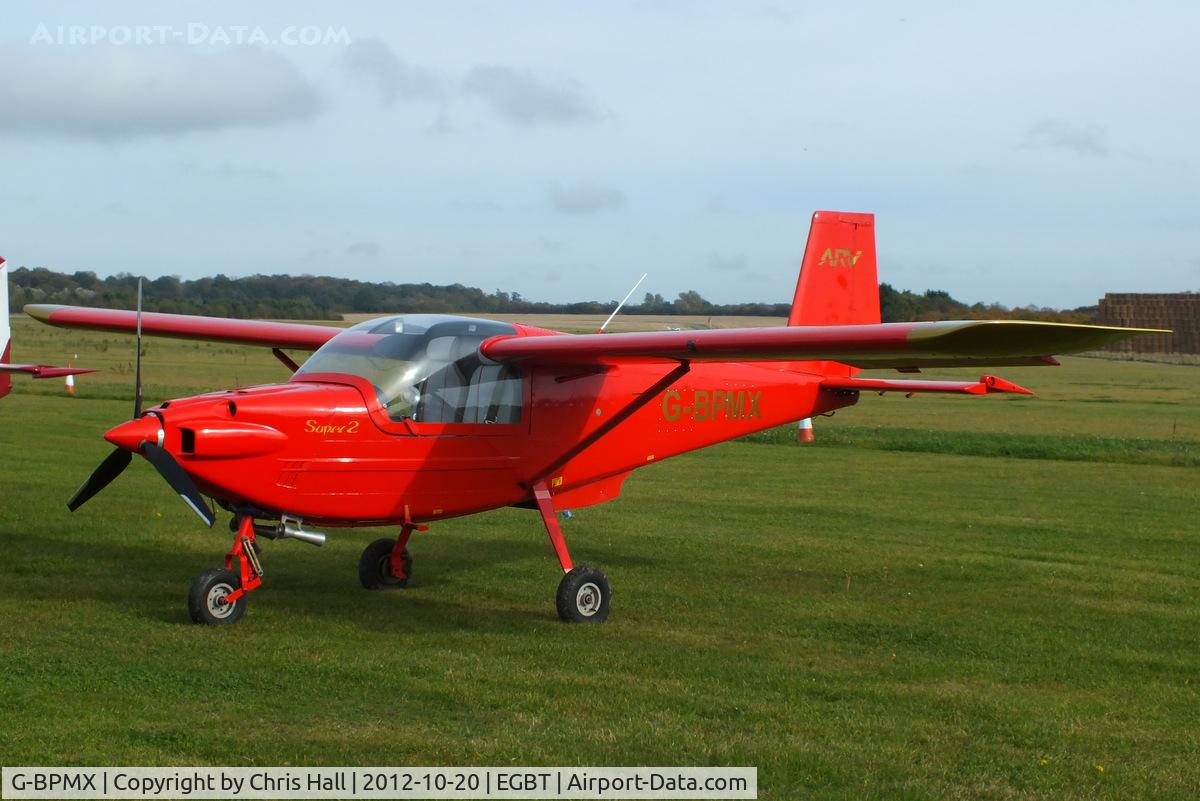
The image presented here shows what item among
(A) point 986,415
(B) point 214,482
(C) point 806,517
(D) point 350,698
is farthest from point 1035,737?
(A) point 986,415

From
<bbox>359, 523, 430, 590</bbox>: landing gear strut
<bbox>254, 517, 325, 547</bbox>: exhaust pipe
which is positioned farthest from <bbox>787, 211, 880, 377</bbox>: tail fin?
<bbox>254, 517, 325, 547</bbox>: exhaust pipe

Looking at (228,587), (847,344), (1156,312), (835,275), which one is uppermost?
(1156,312)

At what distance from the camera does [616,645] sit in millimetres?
8438

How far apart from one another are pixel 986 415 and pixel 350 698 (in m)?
33.3

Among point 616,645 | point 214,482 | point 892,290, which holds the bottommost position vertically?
point 616,645

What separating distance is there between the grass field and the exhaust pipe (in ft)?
2.05

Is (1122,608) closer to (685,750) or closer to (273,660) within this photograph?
(685,750)

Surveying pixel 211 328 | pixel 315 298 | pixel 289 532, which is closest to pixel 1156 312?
pixel 315 298

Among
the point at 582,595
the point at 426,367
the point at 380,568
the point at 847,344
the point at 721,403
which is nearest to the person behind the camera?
the point at 847,344

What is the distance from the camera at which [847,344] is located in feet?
27.2

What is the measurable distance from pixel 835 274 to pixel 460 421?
4870mm

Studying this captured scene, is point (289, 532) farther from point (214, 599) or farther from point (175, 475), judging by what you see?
point (175, 475)

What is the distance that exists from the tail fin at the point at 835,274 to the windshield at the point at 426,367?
406 centimetres

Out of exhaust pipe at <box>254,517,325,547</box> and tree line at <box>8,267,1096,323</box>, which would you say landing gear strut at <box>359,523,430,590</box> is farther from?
tree line at <box>8,267,1096,323</box>
